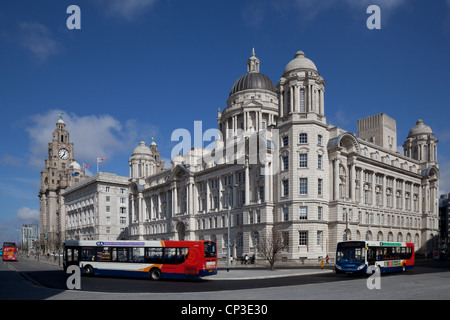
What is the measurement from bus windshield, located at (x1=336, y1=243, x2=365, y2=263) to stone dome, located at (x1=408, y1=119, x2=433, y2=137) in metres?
68.6

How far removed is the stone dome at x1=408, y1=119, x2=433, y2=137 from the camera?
93.9 meters

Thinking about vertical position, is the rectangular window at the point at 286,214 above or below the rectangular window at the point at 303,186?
below

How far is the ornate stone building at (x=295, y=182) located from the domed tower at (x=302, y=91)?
0.51 ft

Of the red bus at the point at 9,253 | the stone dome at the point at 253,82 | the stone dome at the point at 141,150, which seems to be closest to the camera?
the red bus at the point at 9,253

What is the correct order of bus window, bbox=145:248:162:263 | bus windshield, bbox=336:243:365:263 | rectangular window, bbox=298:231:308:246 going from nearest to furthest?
1. bus window, bbox=145:248:162:263
2. bus windshield, bbox=336:243:365:263
3. rectangular window, bbox=298:231:308:246

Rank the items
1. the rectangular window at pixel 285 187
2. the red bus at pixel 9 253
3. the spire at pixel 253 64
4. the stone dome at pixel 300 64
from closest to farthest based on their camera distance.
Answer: the rectangular window at pixel 285 187 → the stone dome at pixel 300 64 → the red bus at pixel 9 253 → the spire at pixel 253 64

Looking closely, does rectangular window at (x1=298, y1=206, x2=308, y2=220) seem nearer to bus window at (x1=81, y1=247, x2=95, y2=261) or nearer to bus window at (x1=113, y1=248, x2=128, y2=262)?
bus window at (x1=113, y1=248, x2=128, y2=262)

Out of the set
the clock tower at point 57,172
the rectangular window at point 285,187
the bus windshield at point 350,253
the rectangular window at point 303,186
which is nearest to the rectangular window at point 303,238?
the rectangular window at point 303,186

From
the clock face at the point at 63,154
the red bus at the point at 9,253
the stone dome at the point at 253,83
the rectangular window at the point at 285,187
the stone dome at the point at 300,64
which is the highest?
the stone dome at the point at 253,83

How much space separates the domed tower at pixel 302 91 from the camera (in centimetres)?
6269

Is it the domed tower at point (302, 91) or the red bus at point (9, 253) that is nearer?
the domed tower at point (302, 91)

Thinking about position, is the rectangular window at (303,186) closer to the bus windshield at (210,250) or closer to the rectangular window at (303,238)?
the rectangular window at (303,238)

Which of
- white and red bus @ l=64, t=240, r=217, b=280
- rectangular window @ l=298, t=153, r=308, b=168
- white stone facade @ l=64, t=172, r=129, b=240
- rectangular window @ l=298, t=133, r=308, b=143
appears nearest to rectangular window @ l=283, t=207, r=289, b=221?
rectangular window @ l=298, t=153, r=308, b=168
